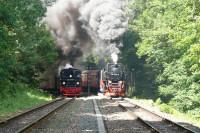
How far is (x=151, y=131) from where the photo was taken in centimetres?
1559

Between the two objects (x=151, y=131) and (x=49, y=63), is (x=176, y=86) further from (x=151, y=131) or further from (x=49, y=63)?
(x=151, y=131)

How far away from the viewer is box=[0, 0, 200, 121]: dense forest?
26484 mm

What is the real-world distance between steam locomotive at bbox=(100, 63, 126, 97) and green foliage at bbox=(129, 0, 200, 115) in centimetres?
415

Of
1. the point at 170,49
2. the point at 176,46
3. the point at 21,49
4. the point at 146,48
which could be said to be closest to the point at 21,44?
the point at 21,49

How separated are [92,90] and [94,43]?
11.4 meters

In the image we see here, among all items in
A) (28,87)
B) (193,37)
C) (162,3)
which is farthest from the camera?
(162,3)

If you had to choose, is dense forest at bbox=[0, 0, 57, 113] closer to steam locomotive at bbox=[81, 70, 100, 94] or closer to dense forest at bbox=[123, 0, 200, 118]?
steam locomotive at bbox=[81, 70, 100, 94]

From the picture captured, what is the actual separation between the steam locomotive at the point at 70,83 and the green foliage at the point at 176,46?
740 cm

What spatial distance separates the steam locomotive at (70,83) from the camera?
4928 cm

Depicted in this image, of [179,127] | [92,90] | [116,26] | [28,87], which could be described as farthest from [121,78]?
[179,127]

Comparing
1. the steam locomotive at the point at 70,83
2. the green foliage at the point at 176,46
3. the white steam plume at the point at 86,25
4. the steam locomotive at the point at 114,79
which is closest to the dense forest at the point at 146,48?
the green foliage at the point at 176,46

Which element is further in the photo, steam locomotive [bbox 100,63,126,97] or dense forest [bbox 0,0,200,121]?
steam locomotive [bbox 100,63,126,97]

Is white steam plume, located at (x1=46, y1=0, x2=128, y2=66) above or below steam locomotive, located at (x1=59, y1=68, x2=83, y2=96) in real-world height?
above

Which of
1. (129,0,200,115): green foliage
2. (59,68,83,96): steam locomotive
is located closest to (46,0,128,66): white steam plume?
(59,68,83,96): steam locomotive
